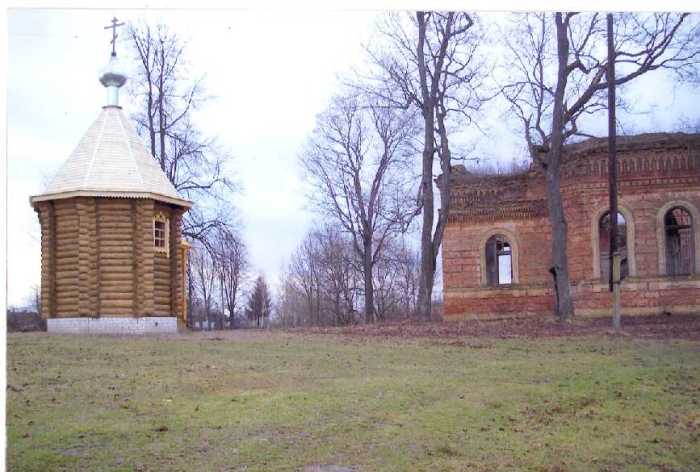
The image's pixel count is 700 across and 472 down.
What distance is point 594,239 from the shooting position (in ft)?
25.5

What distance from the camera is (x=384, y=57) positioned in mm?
7238

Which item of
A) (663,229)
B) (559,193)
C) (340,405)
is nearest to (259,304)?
(340,405)

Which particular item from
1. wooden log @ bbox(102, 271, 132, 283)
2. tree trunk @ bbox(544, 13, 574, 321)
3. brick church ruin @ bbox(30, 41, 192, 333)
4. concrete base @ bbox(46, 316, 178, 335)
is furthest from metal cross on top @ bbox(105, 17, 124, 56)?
tree trunk @ bbox(544, 13, 574, 321)

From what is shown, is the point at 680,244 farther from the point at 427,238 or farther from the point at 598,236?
the point at 427,238

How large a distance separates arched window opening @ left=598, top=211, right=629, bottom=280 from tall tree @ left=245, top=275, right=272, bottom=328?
3132 millimetres

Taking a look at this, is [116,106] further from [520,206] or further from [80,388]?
[520,206]

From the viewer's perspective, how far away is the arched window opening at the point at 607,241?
764 cm

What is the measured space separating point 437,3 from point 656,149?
256 cm

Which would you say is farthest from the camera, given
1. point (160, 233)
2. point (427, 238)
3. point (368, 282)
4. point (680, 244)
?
point (427, 238)

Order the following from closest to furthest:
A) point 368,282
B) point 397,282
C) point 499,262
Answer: point 368,282 → point 397,282 → point 499,262

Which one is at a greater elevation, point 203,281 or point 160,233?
point 160,233

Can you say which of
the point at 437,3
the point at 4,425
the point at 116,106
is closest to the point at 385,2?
the point at 437,3

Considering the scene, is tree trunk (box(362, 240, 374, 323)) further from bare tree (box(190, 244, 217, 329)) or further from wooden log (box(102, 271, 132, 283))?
wooden log (box(102, 271, 132, 283))

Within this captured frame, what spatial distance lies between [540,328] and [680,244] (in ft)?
4.77
